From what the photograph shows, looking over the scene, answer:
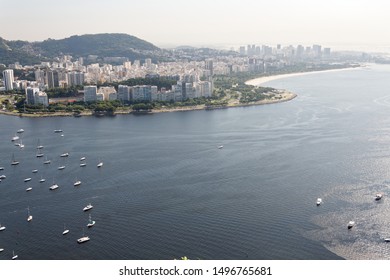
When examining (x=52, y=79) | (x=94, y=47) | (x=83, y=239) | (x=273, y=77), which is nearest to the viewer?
(x=83, y=239)

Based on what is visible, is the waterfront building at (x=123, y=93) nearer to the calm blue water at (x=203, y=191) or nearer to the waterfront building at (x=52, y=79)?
the calm blue water at (x=203, y=191)

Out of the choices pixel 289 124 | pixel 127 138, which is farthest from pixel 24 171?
pixel 289 124

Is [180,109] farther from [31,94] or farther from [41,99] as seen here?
[31,94]

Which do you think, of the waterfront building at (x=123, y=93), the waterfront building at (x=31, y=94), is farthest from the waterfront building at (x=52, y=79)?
the waterfront building at (x=123, y=93)

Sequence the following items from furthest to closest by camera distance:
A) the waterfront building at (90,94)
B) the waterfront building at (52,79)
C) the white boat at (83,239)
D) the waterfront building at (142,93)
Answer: the waterfront building at (52,79), the waterfront building at (142,93), the waterfront building at (90,94), the white boat at (83,239)

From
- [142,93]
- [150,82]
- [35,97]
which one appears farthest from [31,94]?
[150,82]

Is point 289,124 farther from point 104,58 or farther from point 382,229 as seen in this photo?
point 104,58
